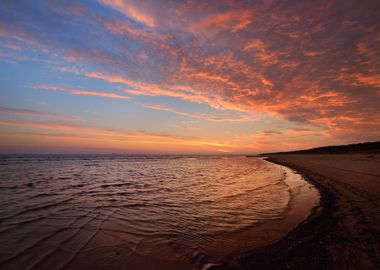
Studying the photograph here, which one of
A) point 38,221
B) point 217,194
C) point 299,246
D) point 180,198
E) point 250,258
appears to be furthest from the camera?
point 217,194

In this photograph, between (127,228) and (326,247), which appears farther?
(127,228)

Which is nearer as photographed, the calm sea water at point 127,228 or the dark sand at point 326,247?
the dark sand at point 326,247

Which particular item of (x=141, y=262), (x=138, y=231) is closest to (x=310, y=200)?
(x=138, y=231)

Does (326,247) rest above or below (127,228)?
above

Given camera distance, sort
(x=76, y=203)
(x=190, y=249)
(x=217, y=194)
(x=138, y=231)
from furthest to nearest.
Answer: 1. (x=217, y=194)
2. (x=76, y=203)
3. (x=138, y=231)
4. (x=190, y=249)

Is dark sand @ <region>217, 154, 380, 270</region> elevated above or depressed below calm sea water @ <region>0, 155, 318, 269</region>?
above

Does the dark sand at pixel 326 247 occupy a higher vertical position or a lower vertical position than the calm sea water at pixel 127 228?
higher

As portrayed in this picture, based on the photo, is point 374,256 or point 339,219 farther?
point 339,219

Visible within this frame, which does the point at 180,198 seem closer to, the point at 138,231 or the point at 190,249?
the point at 138,231

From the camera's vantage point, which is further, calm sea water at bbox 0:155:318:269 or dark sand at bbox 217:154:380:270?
calm sea water at bbox 0:155:318:269

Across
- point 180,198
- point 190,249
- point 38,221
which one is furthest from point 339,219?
point 38,221

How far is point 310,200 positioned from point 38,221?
→ 11.9 metres

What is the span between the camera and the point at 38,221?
784 centimetres

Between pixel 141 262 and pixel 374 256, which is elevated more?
pixel 374 256
